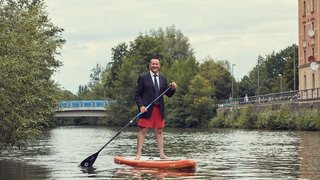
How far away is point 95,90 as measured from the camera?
168250 millimetres

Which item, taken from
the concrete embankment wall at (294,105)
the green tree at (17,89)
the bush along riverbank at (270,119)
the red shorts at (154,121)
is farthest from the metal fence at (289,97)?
the red shorts at (154,121)

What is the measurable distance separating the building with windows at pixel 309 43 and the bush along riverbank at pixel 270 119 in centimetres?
755

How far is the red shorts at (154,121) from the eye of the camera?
18.9 metres

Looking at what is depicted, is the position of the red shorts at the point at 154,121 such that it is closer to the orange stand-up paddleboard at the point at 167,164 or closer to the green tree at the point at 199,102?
the orange stand-up paddleboard at the point at 167,164

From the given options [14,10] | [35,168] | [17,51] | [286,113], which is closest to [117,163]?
[35,168]

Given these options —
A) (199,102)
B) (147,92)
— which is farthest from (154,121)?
(199,102)

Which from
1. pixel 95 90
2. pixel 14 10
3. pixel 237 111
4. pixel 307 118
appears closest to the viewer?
pixel 14 10

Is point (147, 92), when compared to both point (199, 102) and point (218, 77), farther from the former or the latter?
point (218, 77)

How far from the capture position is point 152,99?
1905 cm

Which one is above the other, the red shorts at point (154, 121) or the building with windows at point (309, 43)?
the building with windows at point (309, 43)

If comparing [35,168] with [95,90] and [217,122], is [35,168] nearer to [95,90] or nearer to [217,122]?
[217,122]

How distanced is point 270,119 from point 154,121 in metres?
51.2

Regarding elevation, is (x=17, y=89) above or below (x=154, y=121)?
above

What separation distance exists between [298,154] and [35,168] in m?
8.37
